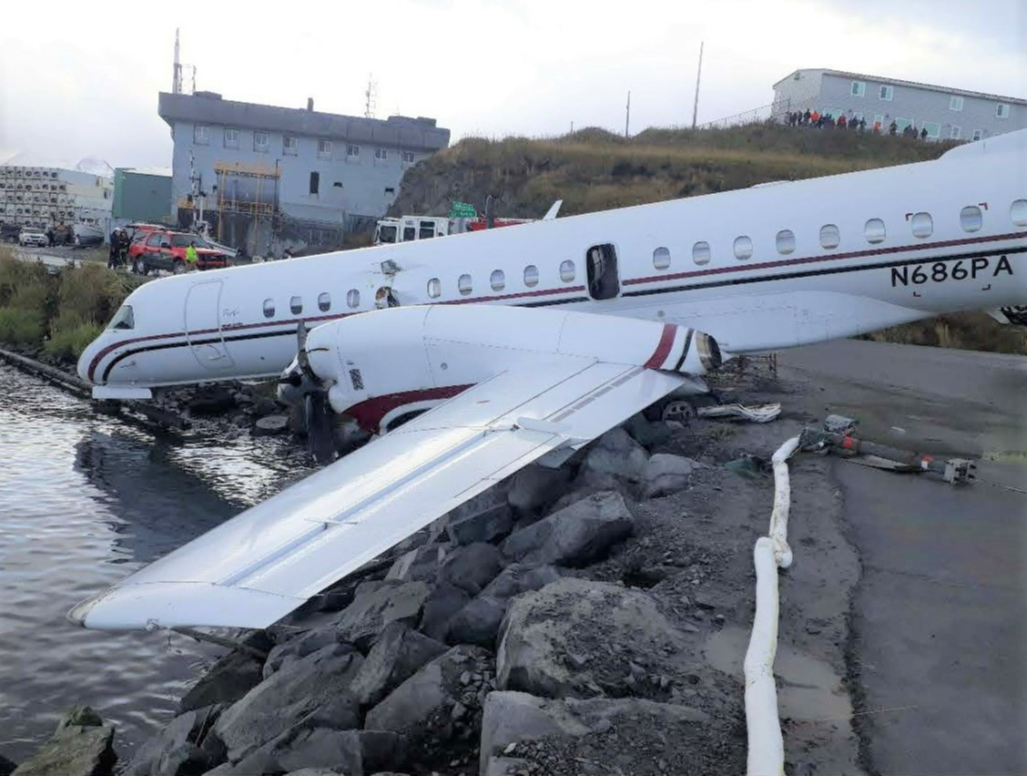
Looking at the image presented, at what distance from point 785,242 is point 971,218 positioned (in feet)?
8.91

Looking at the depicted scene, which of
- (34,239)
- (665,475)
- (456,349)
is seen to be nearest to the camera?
(665,475)

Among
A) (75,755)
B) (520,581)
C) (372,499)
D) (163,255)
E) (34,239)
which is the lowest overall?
(75,755)

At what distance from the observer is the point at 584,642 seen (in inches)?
228

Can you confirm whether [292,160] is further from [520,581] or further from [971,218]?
[520,581]

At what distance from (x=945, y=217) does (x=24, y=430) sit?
720 inches

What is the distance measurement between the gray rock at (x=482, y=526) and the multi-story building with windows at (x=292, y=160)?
53773 millimetres

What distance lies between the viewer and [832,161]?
5519 centimetres

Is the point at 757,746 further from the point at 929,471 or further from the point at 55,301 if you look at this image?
the point at 55,301

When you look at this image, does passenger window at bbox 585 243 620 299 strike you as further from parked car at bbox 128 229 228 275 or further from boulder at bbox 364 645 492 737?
parked car at bbox 128 229 228 275

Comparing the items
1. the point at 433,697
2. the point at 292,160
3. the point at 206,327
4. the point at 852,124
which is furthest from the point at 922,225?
the point at 292,160

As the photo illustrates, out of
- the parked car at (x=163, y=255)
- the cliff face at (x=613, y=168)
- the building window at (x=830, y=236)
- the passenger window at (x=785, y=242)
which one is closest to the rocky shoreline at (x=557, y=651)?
the passenger window at (x=785, y=242)

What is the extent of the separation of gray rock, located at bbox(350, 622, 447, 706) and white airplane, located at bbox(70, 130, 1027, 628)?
2277mm

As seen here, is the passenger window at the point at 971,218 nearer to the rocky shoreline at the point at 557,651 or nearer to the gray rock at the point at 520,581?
the rocky shoreline at the point at 557,651

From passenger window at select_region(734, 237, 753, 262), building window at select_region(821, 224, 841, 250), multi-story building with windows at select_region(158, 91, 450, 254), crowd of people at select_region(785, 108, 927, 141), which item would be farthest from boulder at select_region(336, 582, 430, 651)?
crowd of people at select_region(785, 108, 927, 141)
